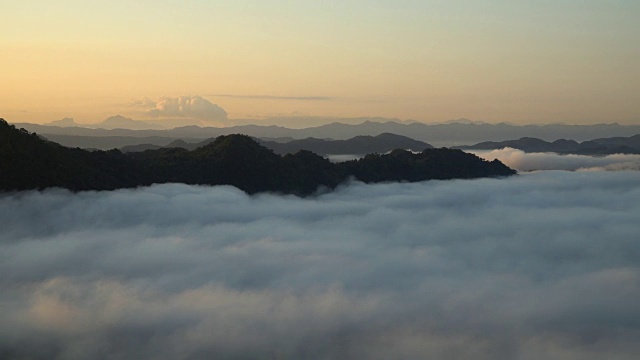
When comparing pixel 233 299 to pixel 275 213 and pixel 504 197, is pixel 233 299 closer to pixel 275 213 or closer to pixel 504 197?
pixel 275 213

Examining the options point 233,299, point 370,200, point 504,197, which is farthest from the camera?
point 504,197

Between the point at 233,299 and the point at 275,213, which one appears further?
the point at 275,213

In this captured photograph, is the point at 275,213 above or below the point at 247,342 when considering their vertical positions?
above


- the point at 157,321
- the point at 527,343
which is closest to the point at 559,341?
the point at 527,343

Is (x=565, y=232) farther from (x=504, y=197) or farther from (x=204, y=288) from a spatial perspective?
(x=204, y=288)

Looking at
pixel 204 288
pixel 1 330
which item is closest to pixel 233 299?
pixel 204 288

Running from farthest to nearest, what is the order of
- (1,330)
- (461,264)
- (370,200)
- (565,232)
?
(370,200)
(565,232)
(461,264)
(1,330)
